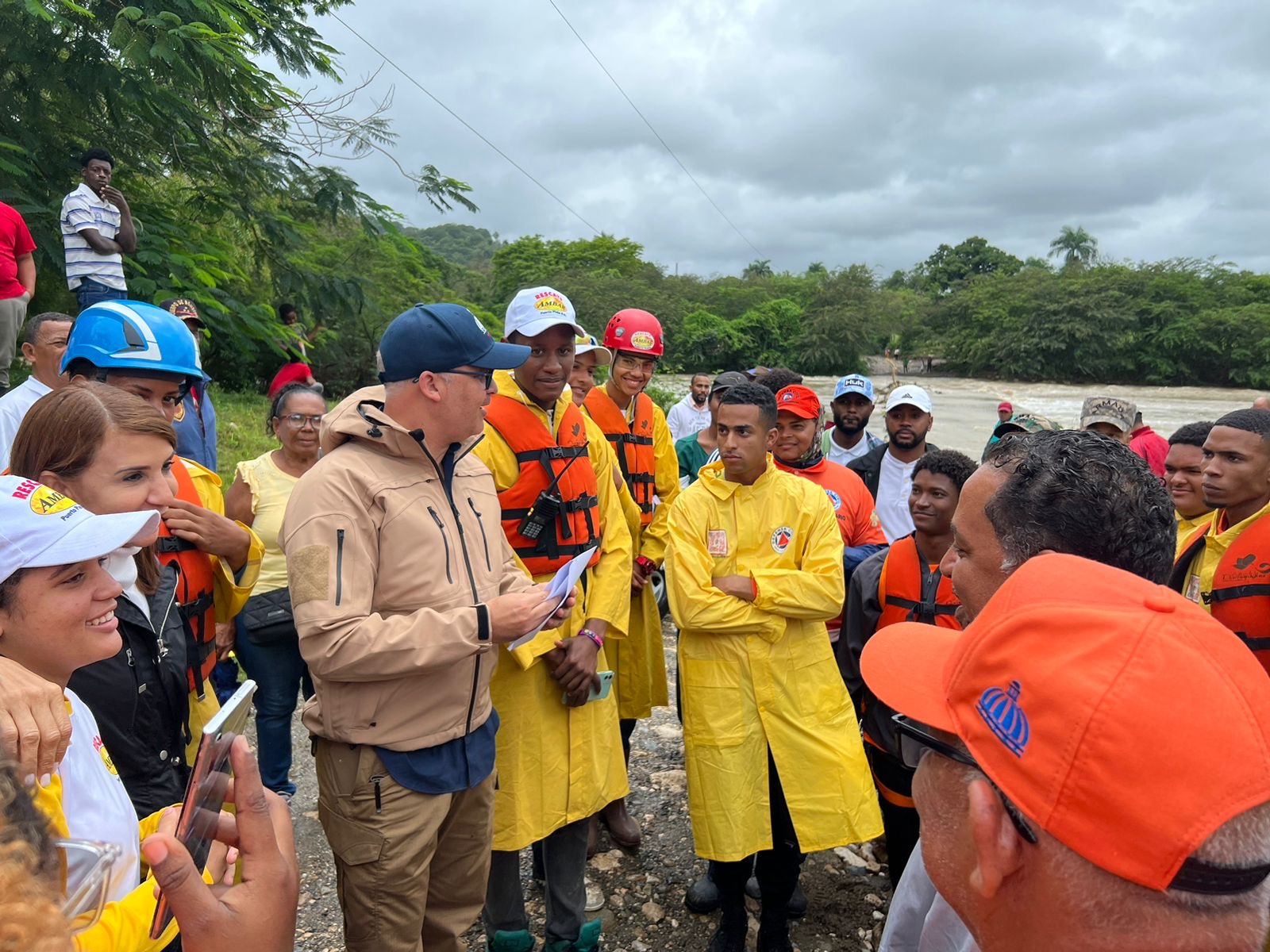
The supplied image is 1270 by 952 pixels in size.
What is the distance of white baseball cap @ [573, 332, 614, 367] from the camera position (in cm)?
432

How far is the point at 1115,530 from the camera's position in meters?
1.52

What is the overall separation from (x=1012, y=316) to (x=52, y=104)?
41.2 metres

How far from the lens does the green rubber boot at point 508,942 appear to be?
2967 mm

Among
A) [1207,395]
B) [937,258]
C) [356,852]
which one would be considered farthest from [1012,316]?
[356,852]

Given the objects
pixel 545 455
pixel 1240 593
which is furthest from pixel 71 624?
pixel 1240 593

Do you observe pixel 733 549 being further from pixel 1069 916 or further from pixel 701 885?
pixel 1069 916

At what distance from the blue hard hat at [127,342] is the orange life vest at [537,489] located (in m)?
1.11

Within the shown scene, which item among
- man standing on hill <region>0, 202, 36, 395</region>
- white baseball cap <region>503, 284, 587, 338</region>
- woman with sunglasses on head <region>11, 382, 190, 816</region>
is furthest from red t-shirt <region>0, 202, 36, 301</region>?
woman with sunglasses on head <region>11, 382, 190, 816</region>

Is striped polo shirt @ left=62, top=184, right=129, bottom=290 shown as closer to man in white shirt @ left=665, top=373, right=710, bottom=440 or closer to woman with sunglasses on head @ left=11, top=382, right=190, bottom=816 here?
man in white shirt @ left=665, top=373, right=710, bottom=440

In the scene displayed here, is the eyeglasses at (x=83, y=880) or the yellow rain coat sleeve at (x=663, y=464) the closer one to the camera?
the eyeglasses at (x=83, y=880)

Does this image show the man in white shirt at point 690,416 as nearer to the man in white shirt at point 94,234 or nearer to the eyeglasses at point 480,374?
the man in white shirt at point 94,234

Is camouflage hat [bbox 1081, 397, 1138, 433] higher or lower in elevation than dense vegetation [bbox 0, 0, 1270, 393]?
lower

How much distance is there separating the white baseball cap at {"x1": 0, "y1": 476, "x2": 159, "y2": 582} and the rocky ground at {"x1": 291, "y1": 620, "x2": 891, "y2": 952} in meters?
2.26

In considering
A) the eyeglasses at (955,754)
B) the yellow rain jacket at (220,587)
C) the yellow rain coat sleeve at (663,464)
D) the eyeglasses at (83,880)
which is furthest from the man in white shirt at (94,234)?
the eyeglasses at (955,754)
